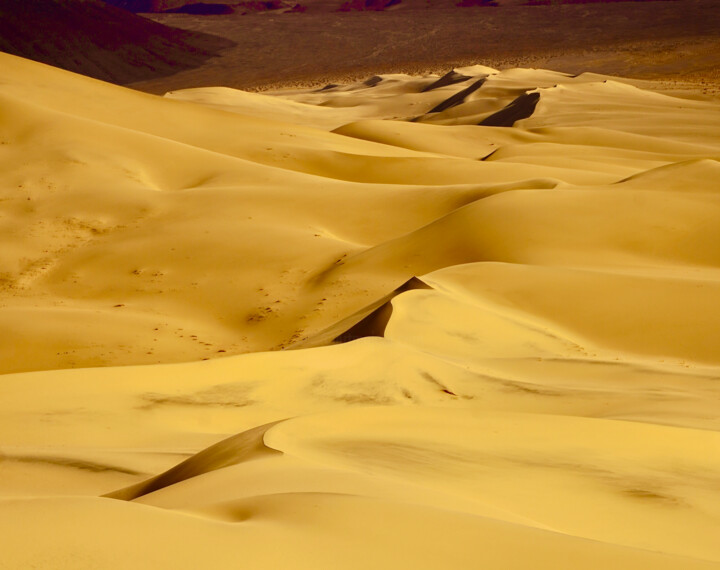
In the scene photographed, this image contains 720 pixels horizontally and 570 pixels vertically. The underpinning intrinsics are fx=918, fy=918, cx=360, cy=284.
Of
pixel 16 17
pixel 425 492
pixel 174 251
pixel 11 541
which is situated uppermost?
pixel 16 17

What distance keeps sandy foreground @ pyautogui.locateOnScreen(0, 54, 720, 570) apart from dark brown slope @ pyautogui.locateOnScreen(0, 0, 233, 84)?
102 feet

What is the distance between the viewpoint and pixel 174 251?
10.3 m

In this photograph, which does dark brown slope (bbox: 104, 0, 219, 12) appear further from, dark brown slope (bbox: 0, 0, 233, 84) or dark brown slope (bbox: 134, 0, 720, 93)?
dark brown slope (bbox: 0, 0, 233, 84)

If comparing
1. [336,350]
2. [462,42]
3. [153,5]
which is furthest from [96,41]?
[336,350]

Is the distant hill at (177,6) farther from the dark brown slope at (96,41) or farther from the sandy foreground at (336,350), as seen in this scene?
the sandy foreground at (336,350)

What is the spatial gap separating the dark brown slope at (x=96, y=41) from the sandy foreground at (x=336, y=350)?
3094 centimetres

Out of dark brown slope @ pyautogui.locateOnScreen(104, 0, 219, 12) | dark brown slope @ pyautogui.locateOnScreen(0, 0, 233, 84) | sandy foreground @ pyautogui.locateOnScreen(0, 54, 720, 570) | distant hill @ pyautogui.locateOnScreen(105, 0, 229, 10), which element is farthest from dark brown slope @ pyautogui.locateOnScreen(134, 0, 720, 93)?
sandy foreground @ pyautogui.locateOnScreen(0, 54, 720, 570)

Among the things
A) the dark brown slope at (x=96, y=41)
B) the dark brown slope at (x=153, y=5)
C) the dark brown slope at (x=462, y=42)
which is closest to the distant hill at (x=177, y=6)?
the dark brown slope at (x=153, y=5)

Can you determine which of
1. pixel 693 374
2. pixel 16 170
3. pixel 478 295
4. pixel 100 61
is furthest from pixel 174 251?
pixel 100 61

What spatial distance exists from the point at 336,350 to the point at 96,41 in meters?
48.8

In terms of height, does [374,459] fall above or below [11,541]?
below

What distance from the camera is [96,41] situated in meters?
50.0

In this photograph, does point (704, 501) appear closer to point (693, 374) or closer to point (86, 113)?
point (693, 374)

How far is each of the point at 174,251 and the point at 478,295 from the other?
4.26m
